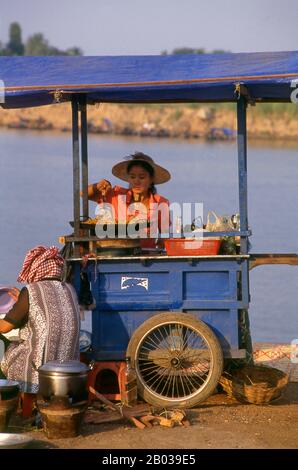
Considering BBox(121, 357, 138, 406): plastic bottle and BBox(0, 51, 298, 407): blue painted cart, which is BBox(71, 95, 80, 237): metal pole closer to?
BBox(0, 51, 298, 407): blue painted cart

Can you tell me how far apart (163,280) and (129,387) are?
0.74 meters

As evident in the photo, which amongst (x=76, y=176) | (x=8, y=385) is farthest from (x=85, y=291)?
(x=8, y=385)

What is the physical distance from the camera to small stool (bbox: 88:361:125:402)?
767 cm

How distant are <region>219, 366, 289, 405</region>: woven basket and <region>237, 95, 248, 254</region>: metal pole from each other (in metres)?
0.88

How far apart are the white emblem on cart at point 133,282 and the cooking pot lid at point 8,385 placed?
1.12m

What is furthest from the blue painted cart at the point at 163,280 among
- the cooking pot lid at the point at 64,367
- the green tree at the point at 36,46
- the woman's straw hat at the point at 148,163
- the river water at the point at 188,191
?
the green tree at the point at 36,46

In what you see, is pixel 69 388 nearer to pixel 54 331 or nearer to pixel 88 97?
pixel 54 331

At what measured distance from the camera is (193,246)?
7672 mm

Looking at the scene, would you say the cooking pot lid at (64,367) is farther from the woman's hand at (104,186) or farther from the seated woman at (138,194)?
the woman's hand at (104,186)

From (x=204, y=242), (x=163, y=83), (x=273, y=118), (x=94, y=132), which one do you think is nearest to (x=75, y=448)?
(x=204, y=242)

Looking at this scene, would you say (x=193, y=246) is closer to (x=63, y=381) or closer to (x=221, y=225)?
(x=221, y=225)

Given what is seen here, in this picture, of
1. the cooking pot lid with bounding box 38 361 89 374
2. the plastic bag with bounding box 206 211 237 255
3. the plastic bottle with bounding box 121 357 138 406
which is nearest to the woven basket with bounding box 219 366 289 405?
the plastic bottle with bounding box 121 357 138 406

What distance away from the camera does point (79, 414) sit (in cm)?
688
